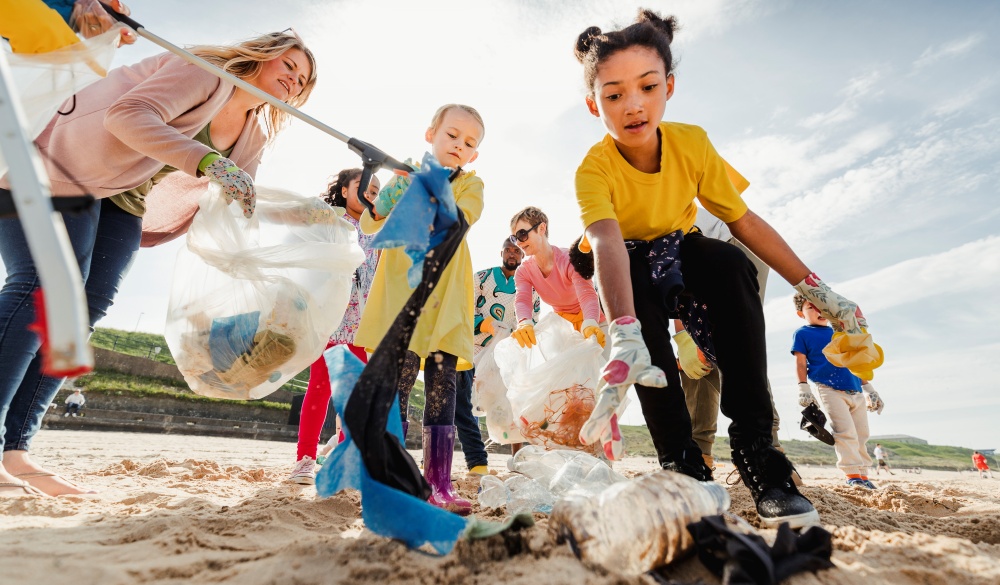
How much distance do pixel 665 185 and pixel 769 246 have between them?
50 centimetres

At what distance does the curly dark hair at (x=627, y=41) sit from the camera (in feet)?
6.81

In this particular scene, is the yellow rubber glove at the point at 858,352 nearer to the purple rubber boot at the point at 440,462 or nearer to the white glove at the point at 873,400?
the purple rubber boot at the point at 440,462

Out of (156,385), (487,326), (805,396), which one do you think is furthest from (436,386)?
(156,385)

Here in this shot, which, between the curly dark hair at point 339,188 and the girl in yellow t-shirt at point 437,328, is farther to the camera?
the curly dark hair at point 339,188

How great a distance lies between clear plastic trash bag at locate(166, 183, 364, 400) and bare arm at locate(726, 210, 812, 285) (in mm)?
1849

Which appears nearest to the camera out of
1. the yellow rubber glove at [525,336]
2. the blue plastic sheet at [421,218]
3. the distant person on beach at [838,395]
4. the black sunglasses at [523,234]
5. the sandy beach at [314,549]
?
the sandy beach at [314,549]

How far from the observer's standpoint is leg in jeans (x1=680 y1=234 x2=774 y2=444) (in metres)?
1.75

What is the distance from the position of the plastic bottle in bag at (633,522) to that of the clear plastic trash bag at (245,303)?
1.62m

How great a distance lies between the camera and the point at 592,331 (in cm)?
317

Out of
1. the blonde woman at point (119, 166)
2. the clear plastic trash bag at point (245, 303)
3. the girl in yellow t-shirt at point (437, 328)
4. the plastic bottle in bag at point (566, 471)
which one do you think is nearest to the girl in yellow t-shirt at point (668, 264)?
the plastic bottle in bag at point (566, 471)

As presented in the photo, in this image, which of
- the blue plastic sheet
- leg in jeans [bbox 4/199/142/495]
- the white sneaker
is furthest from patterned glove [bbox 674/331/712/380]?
leg in jeans [bbox 4/199/142/495]

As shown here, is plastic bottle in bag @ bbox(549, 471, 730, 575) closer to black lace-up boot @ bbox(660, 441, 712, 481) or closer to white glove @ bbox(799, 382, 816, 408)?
black lace-up boot @ bbox(660, 441, 712, 481)

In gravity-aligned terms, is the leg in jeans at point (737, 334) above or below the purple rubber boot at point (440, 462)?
above

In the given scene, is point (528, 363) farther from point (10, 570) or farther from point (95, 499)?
point (10, 570)
